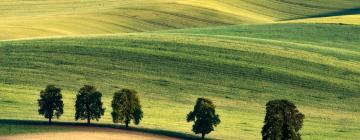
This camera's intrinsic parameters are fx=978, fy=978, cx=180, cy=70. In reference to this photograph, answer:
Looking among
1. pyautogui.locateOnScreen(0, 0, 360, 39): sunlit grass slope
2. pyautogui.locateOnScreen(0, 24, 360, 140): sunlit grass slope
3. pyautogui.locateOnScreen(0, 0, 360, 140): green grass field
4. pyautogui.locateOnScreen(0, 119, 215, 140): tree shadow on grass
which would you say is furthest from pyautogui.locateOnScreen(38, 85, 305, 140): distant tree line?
pyautogui.locateOnScreen(0, 0, 360, 39): sunlit grass slope

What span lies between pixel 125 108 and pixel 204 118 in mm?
4497

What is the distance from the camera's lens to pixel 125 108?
53438mm

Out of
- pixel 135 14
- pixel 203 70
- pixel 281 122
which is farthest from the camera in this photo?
pixel 135 14

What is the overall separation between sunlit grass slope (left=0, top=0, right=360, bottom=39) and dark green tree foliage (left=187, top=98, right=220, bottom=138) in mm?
41770

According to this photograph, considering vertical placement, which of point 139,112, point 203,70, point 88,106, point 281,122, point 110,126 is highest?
point 203,70

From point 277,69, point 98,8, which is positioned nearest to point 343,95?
point 277,69

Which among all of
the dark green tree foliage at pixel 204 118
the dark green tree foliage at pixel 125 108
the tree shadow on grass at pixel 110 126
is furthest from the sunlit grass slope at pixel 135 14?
the dark green tree foliage at pixel 204 118

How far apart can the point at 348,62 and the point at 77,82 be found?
22.2 meters

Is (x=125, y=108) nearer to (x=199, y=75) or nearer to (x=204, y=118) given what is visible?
(x=204, y=118)

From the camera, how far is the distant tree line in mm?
48750

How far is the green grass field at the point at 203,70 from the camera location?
2340 inches

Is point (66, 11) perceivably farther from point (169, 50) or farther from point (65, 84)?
point (65, 84)

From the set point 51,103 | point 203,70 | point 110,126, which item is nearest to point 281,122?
point 110,126

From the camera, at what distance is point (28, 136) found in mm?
48938
